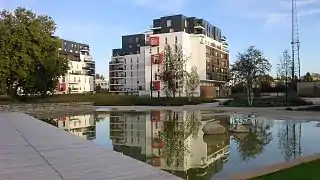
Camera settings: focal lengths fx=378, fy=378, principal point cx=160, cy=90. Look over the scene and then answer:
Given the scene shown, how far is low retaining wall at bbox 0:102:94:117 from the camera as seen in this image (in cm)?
3822

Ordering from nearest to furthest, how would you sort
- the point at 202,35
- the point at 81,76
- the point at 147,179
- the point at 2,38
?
the point at 147,179 → the point at 2,38 → the point at 202,35 → the point at 81,76

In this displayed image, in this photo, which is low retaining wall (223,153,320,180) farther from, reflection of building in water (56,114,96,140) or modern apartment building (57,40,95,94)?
modern apartment building (57,40,95,94)

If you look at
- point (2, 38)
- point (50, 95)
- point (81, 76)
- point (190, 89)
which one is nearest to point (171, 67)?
point (190, 89)

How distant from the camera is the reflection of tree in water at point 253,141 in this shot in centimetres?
1449

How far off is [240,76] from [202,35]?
47682 millimetres

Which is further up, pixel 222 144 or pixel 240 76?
pixel 240 76

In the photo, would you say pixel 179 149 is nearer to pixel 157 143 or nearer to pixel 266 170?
pixel 157 143

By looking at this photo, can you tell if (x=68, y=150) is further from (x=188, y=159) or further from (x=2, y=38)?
(x=2, y=38)

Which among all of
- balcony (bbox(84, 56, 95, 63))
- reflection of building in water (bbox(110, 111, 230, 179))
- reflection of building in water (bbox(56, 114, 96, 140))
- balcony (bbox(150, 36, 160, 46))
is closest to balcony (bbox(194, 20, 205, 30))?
balcony (bbox(150, 36, 160, 46))

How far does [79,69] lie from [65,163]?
12391cm

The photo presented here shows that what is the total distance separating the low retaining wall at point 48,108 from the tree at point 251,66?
20196mm

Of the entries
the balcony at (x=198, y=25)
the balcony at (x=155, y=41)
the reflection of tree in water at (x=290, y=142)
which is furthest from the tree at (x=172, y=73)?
the reflection of tree in water at (x=290, y=142)

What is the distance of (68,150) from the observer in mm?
12195

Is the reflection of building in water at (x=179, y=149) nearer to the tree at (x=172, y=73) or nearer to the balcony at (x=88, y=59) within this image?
the tree at (x=172, y=73)
